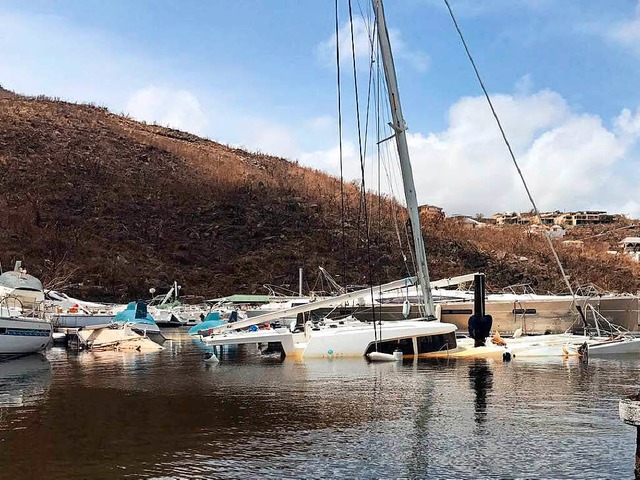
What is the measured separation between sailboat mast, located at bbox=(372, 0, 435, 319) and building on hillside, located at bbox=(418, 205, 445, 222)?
59104mm

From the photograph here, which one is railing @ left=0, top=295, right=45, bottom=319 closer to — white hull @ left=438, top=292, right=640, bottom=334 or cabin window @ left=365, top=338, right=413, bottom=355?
cabin window @ left=365, top=338, right=413, bottom=355

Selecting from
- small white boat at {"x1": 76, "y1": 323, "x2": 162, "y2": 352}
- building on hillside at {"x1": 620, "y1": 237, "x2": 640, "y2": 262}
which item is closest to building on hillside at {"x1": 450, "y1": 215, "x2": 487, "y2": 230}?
building on hillside at {"x1": 620, "y1": 237, "x2": 640, "y2": 262}

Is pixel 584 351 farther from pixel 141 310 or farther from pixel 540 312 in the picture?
pixel 141 310

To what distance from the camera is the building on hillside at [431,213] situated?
3504 inches

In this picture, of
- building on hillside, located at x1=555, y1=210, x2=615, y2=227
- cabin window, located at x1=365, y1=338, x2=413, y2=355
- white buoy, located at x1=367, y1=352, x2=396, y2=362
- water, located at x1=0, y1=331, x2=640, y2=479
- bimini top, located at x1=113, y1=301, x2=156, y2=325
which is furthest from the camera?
building on hillside, located at x1=555, y1=210, x2=615, y2=227

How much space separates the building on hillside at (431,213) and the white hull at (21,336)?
6239 centimetres

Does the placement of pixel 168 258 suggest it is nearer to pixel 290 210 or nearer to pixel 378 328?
pixel 290 210

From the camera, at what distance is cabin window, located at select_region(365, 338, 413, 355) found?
26.8 metres

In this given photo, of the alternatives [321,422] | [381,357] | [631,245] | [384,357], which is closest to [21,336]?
[381,357]

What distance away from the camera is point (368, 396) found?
18250 mm

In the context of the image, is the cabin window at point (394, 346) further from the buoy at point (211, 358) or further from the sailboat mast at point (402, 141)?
the buoy at point (211, 358)

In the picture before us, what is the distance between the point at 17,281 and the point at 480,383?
82.6ft

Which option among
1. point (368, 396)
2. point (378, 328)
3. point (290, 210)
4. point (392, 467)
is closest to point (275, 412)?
point (368, 396)

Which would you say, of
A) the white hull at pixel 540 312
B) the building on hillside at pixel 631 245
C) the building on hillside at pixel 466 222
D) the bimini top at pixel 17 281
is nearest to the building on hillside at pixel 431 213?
the building on hillside at pixel 466 222
